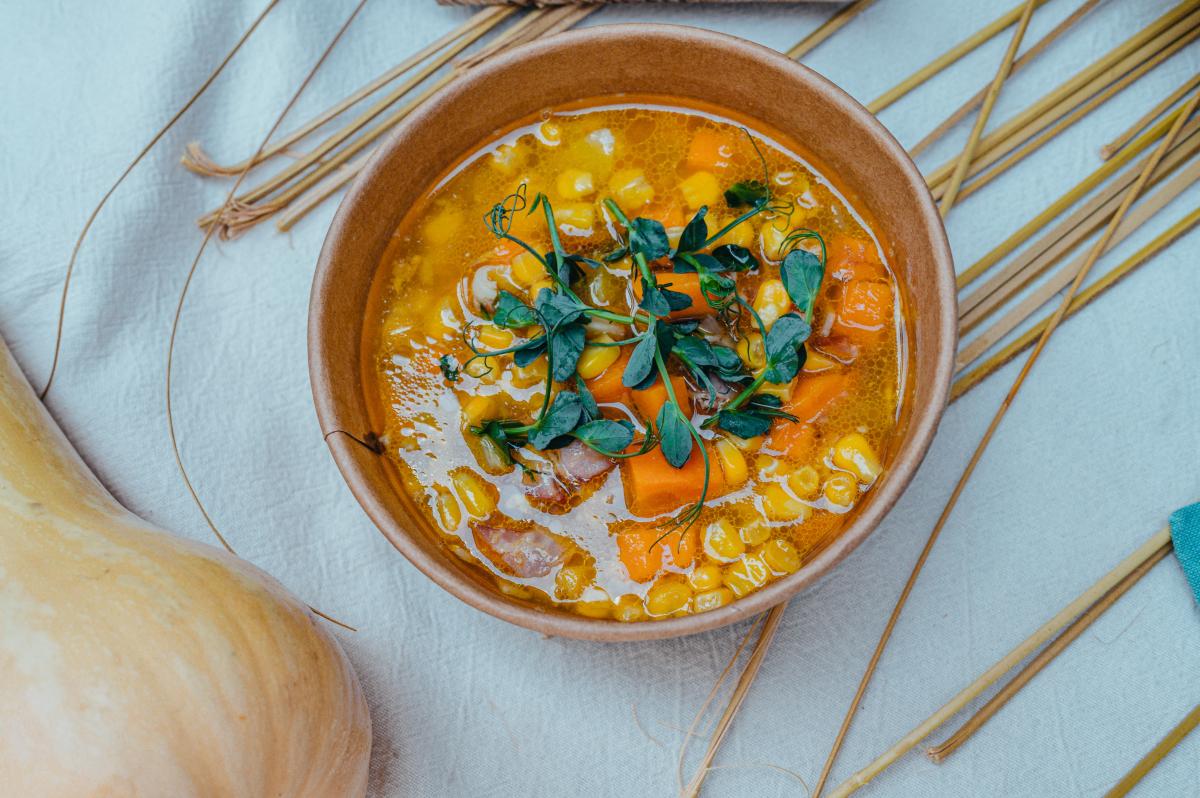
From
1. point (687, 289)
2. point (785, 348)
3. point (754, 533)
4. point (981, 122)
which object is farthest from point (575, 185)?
point (981, 122)

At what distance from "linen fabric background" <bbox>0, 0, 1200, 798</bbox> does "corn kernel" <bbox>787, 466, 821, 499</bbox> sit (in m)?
0.33

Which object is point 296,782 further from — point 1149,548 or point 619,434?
point 1149,548

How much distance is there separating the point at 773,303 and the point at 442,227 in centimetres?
64

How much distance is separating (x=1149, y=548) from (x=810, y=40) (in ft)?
4.16

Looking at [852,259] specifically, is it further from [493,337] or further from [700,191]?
[493,337]

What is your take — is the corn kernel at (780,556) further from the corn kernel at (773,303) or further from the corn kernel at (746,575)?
the corn kernel at (773,303)

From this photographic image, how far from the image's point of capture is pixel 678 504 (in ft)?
5.77

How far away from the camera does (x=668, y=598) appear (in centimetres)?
174

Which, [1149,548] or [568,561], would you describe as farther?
[1149,548]

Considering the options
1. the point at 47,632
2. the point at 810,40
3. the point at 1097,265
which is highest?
the point at 810,40

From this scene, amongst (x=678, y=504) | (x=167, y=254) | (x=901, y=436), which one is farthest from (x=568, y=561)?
(x=167, y=254)

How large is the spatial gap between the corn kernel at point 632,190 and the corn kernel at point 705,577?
2.20ft

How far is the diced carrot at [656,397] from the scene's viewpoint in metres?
1.73

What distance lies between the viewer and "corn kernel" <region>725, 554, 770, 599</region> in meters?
1.75
